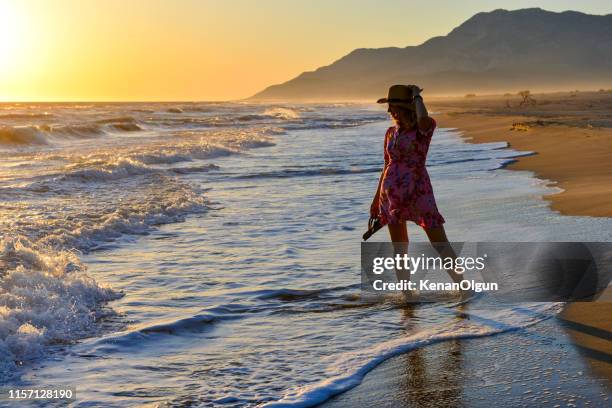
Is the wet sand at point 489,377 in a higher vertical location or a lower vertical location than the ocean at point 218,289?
lower

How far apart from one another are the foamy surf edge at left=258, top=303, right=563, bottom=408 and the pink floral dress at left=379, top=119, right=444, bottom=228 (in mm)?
820

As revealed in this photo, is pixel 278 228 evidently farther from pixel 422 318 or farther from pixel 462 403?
pixel 462 403

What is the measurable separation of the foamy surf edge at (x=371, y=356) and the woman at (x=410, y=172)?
740 mm

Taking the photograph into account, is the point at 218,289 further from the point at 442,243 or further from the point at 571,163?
the point at 571,163

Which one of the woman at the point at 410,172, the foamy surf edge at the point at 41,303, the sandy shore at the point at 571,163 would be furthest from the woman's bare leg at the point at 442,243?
the sandy shore at the point at 571,163

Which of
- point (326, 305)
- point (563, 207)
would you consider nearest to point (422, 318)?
point (326, 305)

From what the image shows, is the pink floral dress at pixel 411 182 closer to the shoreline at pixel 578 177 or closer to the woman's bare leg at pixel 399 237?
the woman's bare leg at pixel 399 237

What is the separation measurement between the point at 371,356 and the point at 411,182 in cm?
156

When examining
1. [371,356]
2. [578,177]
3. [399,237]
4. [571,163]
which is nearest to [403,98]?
[399,237]

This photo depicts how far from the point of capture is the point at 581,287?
17.4 feet

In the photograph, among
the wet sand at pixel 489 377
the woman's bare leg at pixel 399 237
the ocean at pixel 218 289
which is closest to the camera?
the wet sand at pixel 489 377

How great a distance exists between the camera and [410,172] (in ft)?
17.5

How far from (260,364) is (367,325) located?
976 mm

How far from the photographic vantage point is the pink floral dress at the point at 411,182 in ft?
17.5
